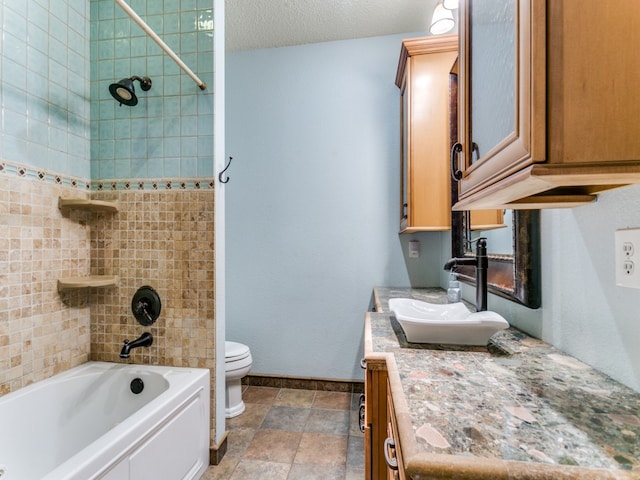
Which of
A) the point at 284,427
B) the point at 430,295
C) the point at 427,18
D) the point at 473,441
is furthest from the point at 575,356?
the point at 427,18

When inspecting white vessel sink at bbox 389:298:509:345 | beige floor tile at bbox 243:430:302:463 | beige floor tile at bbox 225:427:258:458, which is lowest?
beige floor tile at bbox 225:427:258:458

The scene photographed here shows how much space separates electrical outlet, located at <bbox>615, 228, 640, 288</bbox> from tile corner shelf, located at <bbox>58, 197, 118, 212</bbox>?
2.07 m

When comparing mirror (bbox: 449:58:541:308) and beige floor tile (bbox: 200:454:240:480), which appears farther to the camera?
beige floor tile (bbox: 200:454:240:480)

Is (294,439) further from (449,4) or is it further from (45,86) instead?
(449,4)

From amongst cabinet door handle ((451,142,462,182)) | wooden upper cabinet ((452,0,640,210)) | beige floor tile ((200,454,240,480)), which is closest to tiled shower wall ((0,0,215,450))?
beige floor tile ((200,454,240,480))

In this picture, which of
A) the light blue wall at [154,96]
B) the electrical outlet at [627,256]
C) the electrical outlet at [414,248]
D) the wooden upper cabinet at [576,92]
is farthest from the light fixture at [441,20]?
the electrical outlet at [627,256]

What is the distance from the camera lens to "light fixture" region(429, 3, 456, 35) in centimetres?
178

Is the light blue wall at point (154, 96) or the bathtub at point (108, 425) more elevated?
the light blue wall at point (154, 96)

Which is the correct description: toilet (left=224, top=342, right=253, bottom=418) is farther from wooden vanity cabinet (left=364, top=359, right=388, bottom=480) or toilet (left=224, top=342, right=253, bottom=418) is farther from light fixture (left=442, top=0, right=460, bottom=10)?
light fixture (left=442, top=0, right=460, bottom=10)

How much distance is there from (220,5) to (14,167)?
134 centimetres

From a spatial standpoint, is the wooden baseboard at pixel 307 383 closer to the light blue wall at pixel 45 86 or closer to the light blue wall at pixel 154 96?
the light blue wall at pixel 154 96

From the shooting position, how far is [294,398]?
7.77 feet

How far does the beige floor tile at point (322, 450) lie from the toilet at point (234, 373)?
56cm

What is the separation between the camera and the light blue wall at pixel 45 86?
138 cm
